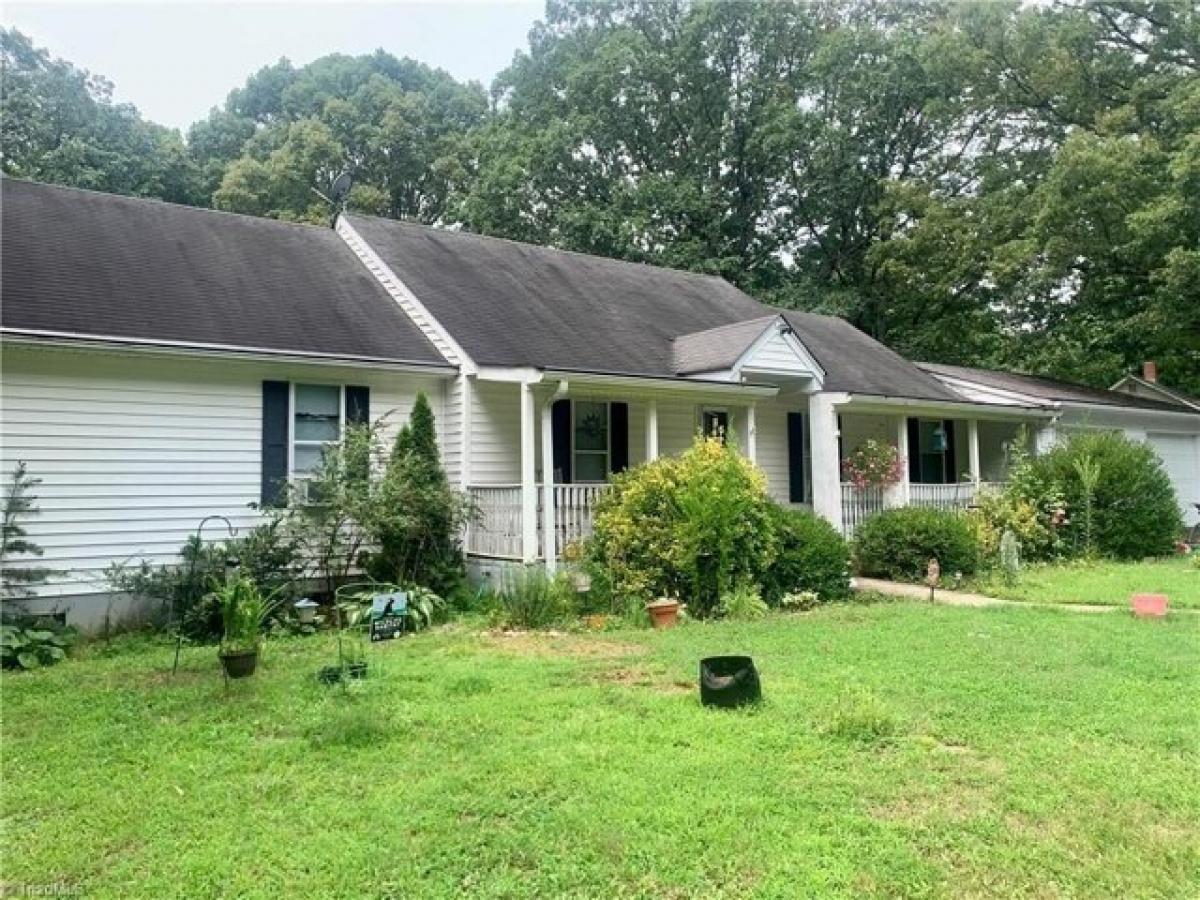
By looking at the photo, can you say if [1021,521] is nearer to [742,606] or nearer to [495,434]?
[742,606]

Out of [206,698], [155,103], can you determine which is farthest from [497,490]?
[155,103]

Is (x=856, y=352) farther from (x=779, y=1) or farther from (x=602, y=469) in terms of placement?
(x=779, y=1)

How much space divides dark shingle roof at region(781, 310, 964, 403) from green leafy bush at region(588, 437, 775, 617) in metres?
5.04

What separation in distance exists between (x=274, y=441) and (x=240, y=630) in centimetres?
465

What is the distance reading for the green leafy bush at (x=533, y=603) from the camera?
30.3 feet

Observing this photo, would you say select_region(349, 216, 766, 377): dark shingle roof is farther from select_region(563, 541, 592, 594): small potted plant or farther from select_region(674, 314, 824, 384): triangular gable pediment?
select_region(563, 541, 592, 594): small potted plant

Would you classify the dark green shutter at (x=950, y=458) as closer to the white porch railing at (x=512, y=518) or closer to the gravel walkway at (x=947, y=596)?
the gravel walkway at (x=947, y=596)

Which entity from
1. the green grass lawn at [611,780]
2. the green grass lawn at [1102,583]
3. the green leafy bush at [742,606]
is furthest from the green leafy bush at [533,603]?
the green grass lawn at [1102,583]

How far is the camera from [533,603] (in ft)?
30.5

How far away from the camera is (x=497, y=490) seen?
36.5 feet

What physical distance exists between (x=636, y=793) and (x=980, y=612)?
6.91m

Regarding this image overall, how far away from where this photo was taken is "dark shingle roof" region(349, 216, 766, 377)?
40.4ft

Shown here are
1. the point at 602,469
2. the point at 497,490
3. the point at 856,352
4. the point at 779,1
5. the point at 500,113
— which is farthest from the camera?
the point at 500,113

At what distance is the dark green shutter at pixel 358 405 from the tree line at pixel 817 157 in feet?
60.0
